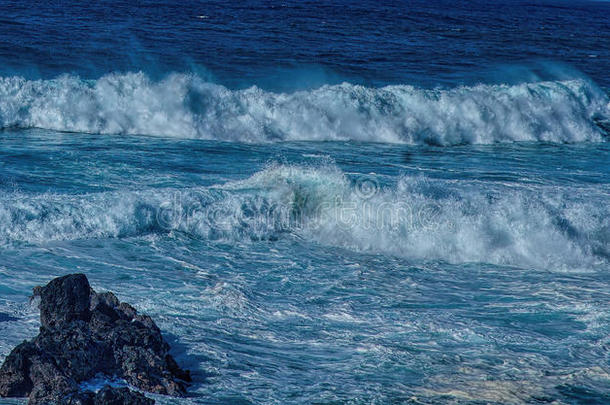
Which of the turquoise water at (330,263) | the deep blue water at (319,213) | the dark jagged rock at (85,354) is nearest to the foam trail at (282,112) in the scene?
the deep blue water at (319,213)

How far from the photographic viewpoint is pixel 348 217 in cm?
1266

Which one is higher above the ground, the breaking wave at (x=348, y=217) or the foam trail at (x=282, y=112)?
the foam trail at (x=282, y=112)

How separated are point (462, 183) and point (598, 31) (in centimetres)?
3736

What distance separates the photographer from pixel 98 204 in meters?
11.9

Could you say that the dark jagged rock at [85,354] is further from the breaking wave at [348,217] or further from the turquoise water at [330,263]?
the breaking wave at [348,217]

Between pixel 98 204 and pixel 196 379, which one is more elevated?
pixel 98 204

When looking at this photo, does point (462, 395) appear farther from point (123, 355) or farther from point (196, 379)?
point (123, 355)

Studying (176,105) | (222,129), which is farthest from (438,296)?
(176,105)

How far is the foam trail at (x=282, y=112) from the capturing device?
19.2 metres

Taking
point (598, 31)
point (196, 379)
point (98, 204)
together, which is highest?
point (598, 31)

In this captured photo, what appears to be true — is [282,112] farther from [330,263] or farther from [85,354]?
[85,354]
